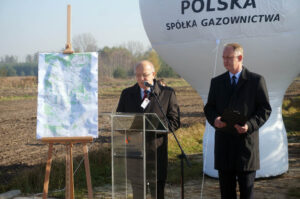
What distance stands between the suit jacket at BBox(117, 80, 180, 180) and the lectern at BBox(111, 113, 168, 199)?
0.29 metres

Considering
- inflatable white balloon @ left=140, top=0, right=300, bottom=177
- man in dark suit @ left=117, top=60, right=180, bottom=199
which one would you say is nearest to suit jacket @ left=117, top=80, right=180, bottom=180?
man in dark suit @ left=117, top=60, right=180, bottom=199

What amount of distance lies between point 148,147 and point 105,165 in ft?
12.8

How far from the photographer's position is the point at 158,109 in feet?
14.0

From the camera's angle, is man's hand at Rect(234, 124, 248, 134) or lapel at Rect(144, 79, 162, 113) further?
lapel at Rect(144, 79, 162, 113)

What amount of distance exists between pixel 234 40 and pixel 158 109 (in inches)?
89.0

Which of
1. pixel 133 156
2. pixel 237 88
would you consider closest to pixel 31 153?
pixel 133 156

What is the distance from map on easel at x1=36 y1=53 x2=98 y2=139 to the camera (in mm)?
5016

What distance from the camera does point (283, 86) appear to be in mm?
6625

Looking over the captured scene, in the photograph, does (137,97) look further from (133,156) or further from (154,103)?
(133,156)

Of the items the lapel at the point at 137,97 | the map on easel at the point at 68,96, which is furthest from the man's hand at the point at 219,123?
the map on easel at the point at 68,96

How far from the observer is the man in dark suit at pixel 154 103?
13.7 ft

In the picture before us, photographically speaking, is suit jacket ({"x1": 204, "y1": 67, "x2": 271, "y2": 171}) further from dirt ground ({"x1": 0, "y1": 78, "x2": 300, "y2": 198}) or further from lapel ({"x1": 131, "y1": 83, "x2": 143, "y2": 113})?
dirt ground ({"x1": 0, "y1": 78, "x2": 300, "y2": 198})

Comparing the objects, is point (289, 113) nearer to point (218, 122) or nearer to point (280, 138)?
point (280, 138)

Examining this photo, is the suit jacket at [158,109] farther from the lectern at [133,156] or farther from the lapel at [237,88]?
the lapel at [237,88]
